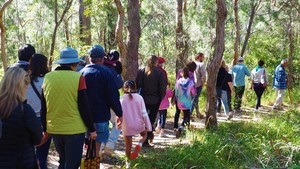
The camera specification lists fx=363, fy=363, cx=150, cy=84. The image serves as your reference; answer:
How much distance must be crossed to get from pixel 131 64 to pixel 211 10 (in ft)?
42.4

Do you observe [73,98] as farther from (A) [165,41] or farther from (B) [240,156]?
(A) [165,41]

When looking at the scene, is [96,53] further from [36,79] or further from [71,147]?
[71,147]

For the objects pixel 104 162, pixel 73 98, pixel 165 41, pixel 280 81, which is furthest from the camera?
pixel 165 41

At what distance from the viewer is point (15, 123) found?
303 cm

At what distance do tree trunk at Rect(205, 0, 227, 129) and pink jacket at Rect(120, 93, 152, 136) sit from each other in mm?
2766

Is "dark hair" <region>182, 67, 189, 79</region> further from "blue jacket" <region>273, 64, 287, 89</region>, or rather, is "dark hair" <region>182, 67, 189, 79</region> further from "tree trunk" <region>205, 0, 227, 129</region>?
"blue jacket" <region>273, 64, 287, 89</region>

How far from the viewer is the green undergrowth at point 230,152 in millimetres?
5324

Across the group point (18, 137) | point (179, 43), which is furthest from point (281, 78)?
point (18, 137)

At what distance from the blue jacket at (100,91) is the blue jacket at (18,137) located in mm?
1538

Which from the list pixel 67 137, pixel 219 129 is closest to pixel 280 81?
pixel 219 129

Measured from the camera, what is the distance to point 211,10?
2128cm

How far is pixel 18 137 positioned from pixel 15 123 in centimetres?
13

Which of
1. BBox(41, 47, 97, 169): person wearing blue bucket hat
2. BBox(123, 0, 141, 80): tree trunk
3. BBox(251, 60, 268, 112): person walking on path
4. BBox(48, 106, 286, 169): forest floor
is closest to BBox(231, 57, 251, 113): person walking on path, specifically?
BBox(251, 60, 268, 112): person walking on path

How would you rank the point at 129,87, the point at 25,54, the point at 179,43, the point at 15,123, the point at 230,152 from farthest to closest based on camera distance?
1. the point at 179,43
2. the point at 230,152
3. the point at 129,87
4. the point at 25,54
5. the point at 15,123
